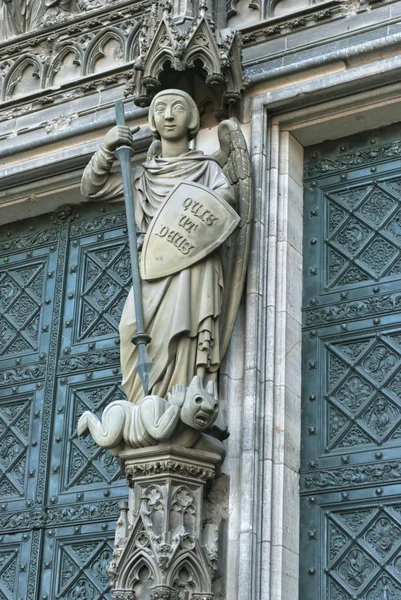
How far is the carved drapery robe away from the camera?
26.2 ft

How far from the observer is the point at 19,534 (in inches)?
361

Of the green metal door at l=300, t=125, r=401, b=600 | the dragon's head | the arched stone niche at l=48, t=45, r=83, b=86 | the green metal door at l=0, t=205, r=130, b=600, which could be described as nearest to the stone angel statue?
the dragon's head

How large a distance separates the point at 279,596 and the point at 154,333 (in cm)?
171

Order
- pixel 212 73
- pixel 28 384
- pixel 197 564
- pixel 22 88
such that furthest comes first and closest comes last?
pixel 22 88, pixel 28 384, pixel 212 73, pixel 197 564

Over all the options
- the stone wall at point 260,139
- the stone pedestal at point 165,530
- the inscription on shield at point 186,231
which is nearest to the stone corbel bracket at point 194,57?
the stone wall at point 260,139

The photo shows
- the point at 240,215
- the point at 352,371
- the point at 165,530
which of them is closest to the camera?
the point at 165,530

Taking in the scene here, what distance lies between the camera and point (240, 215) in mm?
8562

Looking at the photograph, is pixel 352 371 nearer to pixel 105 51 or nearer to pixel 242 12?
pixel 242 12

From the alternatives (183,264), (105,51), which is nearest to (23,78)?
(105,51)

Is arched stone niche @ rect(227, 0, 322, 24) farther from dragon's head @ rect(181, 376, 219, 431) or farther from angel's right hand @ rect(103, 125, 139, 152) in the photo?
dragon's head @ rect(181, 376, 219, 431)

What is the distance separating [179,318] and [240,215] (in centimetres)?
94

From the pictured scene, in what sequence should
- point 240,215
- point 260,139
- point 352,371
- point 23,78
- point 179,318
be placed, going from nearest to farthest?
point 179,318
point 352,371
point 240,215
point 260,139
point 23,78

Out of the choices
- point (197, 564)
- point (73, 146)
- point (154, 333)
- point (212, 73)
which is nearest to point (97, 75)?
point (73, 146)

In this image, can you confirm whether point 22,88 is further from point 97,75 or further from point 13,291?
point 13,291
